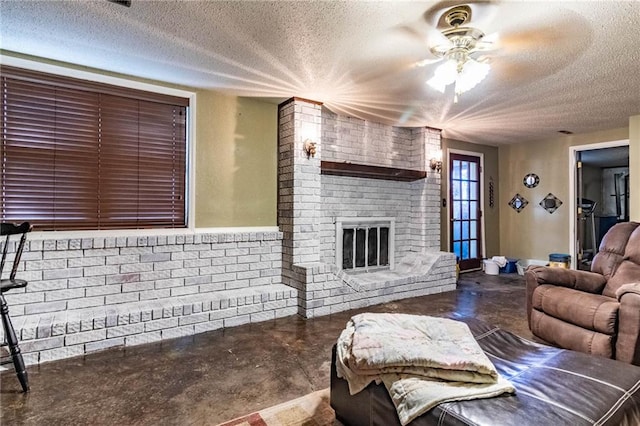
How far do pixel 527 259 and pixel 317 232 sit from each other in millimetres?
4419

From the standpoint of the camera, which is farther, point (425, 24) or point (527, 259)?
point (527, 259)

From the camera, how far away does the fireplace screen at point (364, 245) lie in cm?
460

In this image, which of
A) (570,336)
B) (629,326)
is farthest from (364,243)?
(629,326)

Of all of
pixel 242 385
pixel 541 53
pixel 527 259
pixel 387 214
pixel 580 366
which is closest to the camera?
pixel 580 366

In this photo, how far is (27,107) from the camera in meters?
2.77

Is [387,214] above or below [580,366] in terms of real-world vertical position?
above

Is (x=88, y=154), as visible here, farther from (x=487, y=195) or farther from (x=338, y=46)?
(x=487, y=195)

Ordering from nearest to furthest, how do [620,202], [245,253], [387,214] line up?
[245,253], [387,214], [620,202]

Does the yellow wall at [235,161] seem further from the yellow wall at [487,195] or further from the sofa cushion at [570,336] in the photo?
the yellow wall at [487,195]

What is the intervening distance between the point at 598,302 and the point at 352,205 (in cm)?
280

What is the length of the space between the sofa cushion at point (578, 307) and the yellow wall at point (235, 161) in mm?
2681

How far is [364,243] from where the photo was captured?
4.80 m

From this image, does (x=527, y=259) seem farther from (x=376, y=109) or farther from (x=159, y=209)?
(x=159, y=209)

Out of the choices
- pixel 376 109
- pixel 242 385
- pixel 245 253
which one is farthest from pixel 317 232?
pixel 242 385
